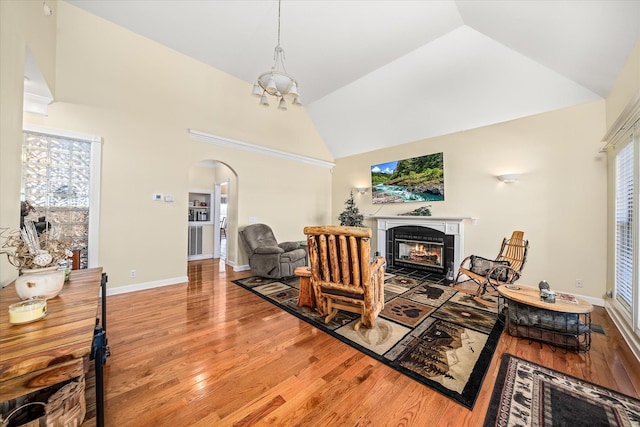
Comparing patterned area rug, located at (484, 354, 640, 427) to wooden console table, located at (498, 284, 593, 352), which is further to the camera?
wooden console table, located at (498, 284, 593, 352)

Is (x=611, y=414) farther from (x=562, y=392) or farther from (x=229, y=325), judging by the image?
(x=229, y=325)

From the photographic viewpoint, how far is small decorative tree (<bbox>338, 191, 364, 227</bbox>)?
246 inches

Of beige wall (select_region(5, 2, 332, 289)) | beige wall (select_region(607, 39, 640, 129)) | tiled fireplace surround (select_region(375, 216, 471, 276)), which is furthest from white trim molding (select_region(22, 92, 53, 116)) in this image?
beige wall (select_region(607, 39, 640, 129))

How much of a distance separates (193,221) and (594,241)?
8.17 meters

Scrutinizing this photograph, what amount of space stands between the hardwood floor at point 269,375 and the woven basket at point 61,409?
0.48m

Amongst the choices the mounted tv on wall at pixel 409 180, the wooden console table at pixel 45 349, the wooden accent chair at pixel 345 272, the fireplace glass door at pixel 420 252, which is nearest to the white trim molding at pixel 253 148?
the mounted tv on wall at pixel 409 180

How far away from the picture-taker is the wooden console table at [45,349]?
0.80 metres

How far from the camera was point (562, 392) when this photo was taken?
67.5 inches

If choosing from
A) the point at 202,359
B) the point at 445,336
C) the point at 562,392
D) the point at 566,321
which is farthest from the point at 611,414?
the point at 202,359

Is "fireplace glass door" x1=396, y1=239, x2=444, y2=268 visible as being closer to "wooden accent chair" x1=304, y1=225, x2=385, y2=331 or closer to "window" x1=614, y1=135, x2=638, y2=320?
"window" x1=614, y1=135, x2=638, y2=320

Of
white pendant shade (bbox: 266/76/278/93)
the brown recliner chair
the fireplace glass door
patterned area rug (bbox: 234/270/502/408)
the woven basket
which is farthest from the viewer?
the fireplace glass door

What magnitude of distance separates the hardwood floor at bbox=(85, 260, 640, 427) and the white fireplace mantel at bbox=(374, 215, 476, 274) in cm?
202

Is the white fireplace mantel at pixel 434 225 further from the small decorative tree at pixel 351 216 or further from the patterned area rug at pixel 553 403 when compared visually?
the patterned area rug at pixel 553 403

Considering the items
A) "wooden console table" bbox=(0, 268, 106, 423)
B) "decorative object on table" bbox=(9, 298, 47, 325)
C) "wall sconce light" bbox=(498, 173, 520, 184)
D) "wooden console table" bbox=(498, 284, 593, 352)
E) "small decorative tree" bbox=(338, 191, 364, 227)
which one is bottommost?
"wooden console table" bbox=(498, 284, 593, 352)
